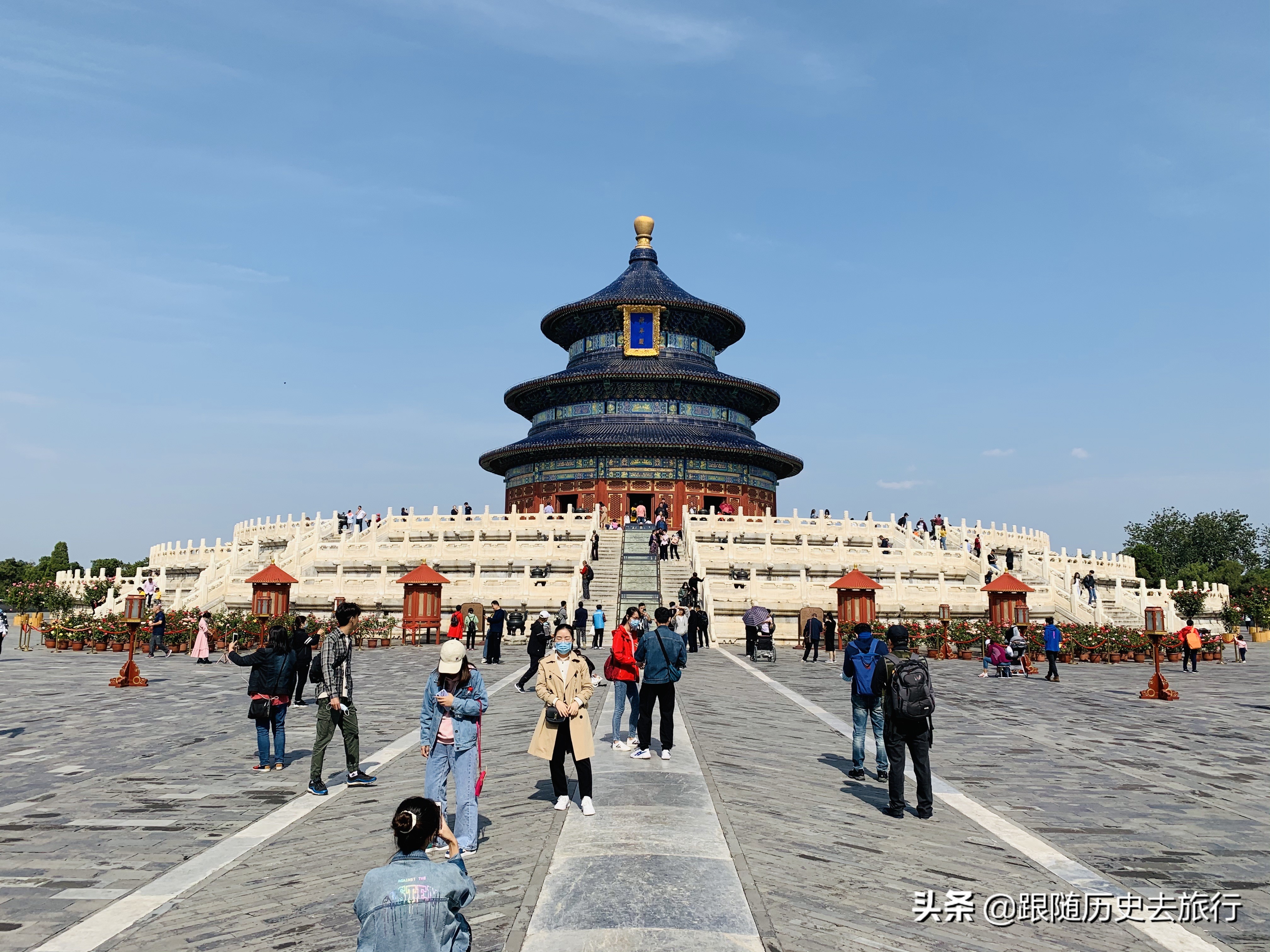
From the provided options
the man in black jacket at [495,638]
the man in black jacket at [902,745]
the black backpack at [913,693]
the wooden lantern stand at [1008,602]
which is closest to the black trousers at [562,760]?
the man in black jacket at [902,745]

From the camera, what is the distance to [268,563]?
111 feet

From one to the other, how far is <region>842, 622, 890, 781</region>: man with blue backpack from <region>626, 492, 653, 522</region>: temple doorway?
3946cm

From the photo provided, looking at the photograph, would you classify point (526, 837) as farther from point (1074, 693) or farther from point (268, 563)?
point (268, 563)

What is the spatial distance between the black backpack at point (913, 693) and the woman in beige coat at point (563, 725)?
2.75 metres

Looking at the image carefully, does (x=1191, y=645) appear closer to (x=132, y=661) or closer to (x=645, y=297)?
(x=132, y=661)

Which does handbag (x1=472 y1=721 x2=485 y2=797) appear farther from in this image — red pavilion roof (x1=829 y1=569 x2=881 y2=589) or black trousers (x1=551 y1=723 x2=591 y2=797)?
red pavilion roof (x1=829 y1=569 x2=881 y2=589)

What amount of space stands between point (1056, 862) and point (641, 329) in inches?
2002

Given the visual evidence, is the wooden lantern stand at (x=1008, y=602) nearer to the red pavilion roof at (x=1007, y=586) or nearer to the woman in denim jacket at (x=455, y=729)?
the red pavilion roof at (x=1007, y=586)

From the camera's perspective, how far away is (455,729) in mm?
6918

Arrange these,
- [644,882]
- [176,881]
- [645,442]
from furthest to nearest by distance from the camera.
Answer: [645,442]
[176,881]
[644,882]

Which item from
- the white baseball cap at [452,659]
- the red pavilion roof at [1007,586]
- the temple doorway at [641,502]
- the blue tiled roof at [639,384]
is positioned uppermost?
the blue tiled roof at [639,384]

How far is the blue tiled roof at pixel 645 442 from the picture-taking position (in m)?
49.3

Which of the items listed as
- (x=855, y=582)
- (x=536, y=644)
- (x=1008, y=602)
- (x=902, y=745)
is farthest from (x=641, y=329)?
(x=902, y=745)

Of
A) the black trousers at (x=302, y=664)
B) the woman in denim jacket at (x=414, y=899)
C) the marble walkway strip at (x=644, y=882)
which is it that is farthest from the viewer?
the black trousers at (x=302, y=664)
